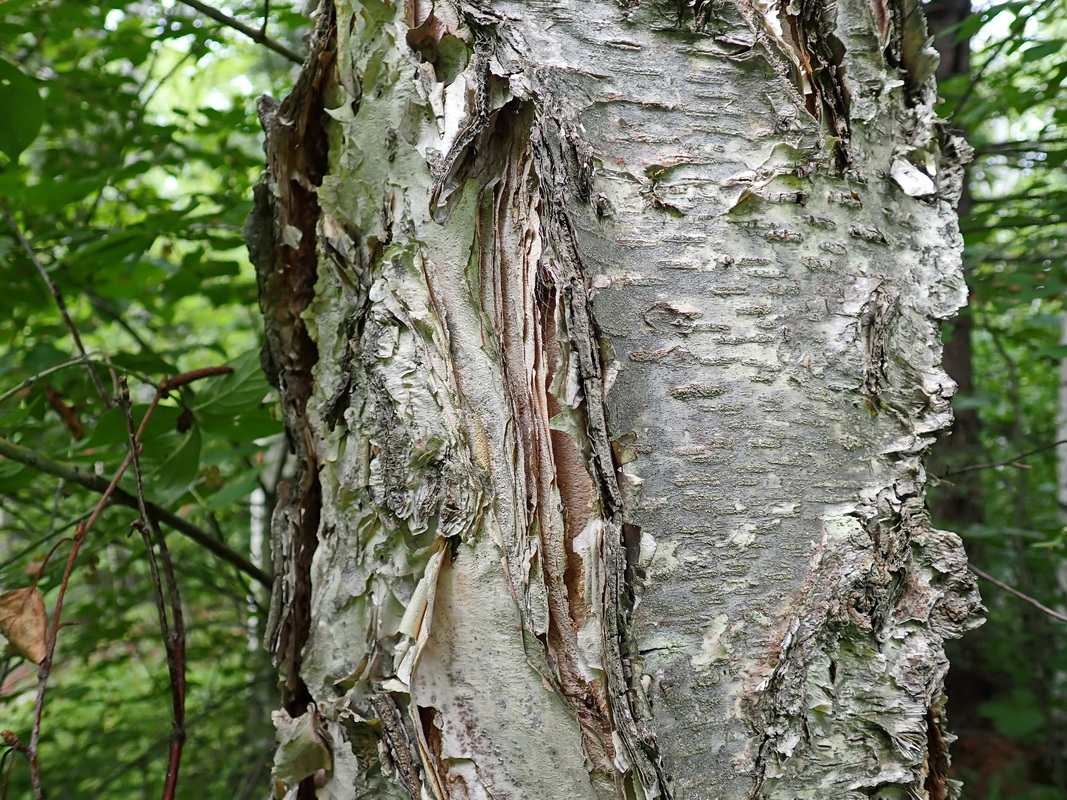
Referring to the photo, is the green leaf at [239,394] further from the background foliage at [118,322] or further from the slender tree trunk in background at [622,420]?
the slender tree trunk in background at [622,420]

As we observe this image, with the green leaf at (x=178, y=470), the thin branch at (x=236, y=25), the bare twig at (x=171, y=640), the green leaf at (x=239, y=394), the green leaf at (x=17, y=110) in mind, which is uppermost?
the thin branch at (x=236, y=25)

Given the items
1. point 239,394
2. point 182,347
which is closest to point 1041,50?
point 239,394

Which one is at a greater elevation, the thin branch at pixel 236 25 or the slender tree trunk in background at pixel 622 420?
the thin branch at pixel 236 25

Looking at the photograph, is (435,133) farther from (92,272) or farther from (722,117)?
(92,272)

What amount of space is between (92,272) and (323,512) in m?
1.25

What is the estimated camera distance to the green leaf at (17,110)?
1048mm

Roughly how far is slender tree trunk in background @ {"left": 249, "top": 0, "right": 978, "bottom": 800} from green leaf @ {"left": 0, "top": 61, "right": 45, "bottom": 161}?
0.59 meters

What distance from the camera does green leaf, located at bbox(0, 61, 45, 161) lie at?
1.05m

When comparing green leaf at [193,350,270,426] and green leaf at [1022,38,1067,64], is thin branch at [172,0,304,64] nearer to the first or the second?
green leaf at [193,350,270,426]

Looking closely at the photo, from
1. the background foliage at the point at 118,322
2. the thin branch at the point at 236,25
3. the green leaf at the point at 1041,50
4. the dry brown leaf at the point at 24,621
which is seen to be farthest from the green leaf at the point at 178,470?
the green leaf at the point at 1041,50

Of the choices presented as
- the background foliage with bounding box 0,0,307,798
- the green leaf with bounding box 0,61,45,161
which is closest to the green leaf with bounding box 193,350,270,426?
the background foliage with bounding box 0,0,307,798

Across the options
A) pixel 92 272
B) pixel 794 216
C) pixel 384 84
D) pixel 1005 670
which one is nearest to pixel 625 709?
pixel 794 216

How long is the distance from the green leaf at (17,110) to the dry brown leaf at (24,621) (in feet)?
2.32

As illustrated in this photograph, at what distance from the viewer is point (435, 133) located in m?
0.71
